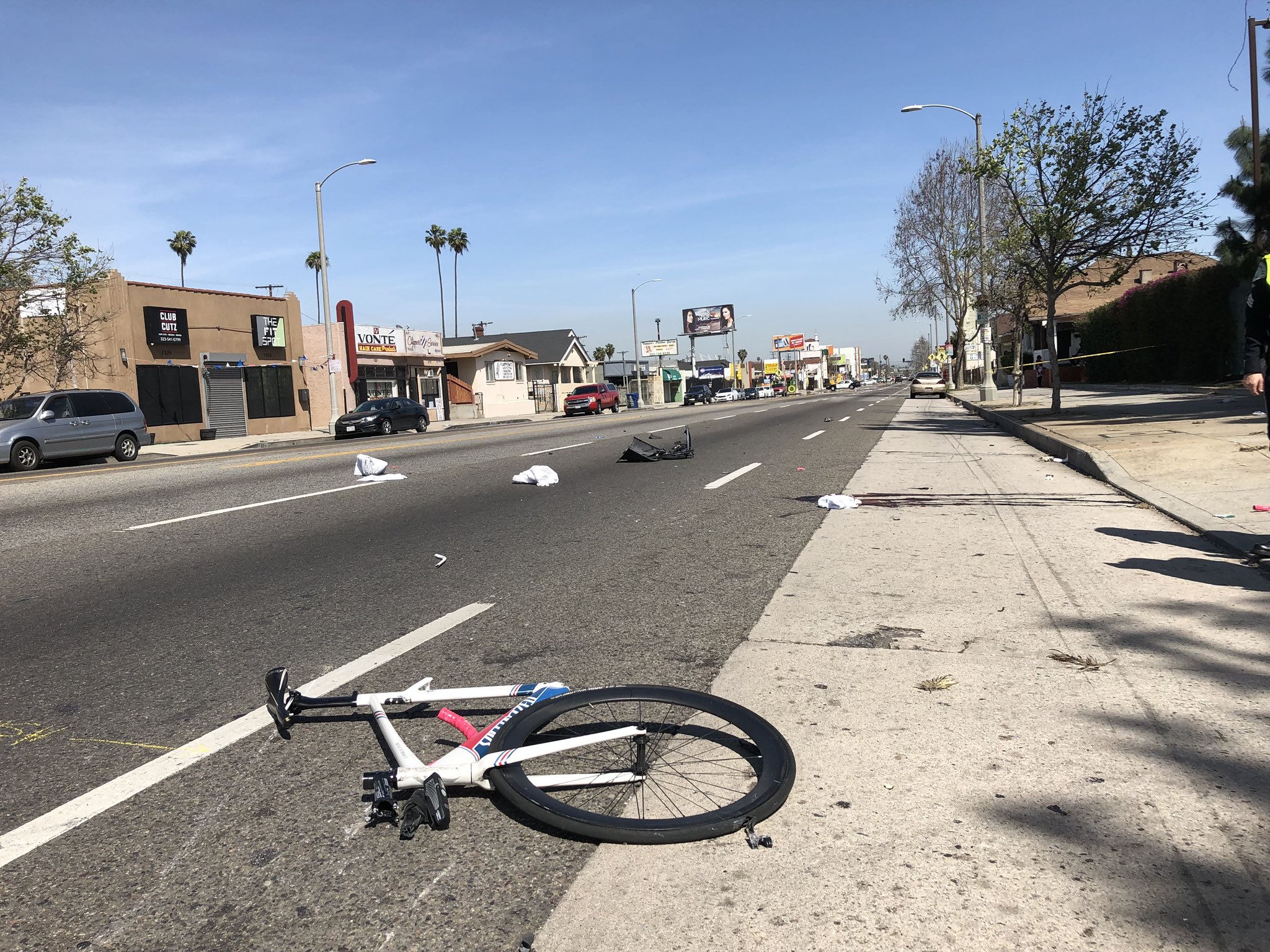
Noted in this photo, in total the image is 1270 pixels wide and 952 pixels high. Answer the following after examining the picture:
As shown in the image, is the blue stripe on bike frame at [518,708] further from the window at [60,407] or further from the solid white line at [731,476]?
the window at [60,407]

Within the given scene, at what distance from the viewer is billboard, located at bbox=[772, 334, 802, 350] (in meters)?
172

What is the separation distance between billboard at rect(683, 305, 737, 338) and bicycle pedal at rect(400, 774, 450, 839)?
11451 centimetres

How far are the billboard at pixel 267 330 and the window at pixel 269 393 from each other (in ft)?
3.30

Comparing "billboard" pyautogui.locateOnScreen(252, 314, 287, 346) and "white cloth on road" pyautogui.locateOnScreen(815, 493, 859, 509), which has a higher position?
"billboard" pyautogui.locateOnScreen(252, 314, 287, 346)

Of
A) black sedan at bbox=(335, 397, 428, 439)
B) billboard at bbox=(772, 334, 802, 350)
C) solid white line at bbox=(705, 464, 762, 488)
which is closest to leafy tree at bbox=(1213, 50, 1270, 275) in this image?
solid white line at bbox=(705, 464, 762, 488)

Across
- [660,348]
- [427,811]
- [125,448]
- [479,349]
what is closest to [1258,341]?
[427,811]

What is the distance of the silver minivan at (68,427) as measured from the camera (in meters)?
18.4

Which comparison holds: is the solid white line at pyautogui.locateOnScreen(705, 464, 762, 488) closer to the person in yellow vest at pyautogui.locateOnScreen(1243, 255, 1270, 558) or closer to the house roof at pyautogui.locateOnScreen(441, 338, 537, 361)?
the person in yellow vest at pyautogui.locateOnScreen(1243, 255, 1270, 558)

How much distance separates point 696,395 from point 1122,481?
5637 centimetres

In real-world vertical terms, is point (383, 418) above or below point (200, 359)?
below

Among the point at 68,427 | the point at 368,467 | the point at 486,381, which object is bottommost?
the point at 368,467

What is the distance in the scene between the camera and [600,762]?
10.1 feet

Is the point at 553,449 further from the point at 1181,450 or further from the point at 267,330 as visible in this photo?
the point at 267,330

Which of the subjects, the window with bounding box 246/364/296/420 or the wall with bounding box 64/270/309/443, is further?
the window with bounding box 246/364/296/420
